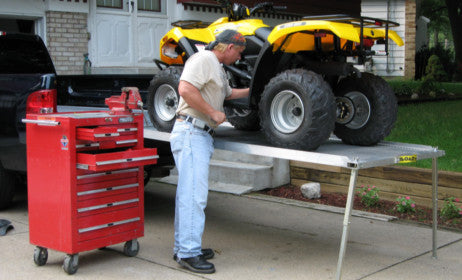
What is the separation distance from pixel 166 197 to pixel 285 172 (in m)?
1.58

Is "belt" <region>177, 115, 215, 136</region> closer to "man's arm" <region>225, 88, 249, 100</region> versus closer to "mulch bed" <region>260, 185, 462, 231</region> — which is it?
"man's arm" <region>225, 88, 249, 100</region>

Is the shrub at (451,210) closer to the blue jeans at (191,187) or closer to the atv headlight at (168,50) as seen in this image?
the blue jeans at (191,187)

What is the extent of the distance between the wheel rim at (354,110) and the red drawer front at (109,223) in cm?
200

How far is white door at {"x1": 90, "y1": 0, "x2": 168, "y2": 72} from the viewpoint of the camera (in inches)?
505

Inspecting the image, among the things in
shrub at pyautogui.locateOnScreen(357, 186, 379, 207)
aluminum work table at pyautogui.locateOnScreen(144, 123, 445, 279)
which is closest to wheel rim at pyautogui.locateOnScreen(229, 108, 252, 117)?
aluminum work table at pyautogui.locateOnScreen(144, 123, 445, 279)

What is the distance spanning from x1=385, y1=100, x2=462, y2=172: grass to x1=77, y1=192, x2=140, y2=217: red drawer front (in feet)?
12.0

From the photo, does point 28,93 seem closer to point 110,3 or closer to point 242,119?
point 242,119

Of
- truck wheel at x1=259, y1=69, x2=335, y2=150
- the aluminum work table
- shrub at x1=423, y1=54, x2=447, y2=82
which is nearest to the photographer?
the aluminum work table

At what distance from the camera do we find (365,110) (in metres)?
5.37

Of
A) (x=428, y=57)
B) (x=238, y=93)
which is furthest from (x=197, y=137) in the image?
(x=428, y=57)

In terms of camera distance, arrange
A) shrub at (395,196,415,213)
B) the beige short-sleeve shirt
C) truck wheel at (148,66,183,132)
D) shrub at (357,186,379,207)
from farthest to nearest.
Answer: shrub at (357,186,379,207)
shrub at (395,196,415,213)
truck wheel at (148,66,183,132)
the beige short-sleeve shirt

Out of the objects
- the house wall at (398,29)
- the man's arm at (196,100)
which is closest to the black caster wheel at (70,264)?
the man's arm at (196,100)

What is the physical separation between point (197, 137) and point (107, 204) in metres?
0.93

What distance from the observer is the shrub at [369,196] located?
693cm
